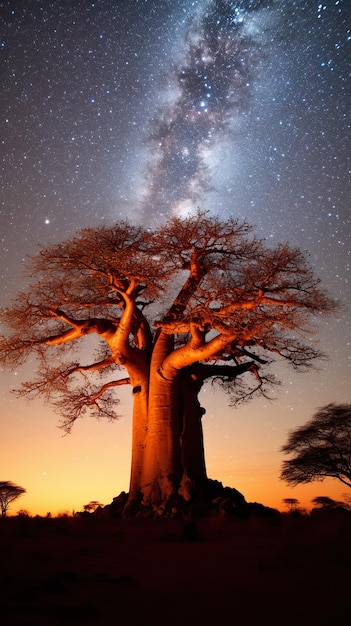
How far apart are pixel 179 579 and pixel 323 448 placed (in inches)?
668

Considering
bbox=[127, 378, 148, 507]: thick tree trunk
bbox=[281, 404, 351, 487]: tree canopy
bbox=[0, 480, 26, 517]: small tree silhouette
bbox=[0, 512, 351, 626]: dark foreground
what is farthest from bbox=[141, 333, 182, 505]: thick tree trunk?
bbox=[0, 480, 26, 517]: small tree silhouette

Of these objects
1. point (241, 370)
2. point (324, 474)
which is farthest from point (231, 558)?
point (324, 474)

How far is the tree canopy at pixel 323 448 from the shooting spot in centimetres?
1756

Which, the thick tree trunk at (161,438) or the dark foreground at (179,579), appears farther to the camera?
the thick tree trunk at (161,438)

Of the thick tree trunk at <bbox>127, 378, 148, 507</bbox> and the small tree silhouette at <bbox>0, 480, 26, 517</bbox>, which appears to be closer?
the thick tree trunk at <bbox>127, 378, 148, 507</bbox>

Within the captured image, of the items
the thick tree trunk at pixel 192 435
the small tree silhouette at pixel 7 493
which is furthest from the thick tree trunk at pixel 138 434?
the small tree silhouette at pixel 7 493

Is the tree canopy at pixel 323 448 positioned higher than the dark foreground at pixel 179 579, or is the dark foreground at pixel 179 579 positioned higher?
the tree canopy at pixel 323 448

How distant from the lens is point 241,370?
1120cm

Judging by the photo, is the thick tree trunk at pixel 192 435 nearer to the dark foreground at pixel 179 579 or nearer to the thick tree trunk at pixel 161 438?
the thick tree trunk at pixel 161 438

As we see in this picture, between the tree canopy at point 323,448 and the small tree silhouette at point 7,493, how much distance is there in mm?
16031

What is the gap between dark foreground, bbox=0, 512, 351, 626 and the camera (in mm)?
1926

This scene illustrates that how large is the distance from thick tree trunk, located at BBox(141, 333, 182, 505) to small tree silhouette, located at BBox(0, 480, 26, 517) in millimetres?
19282

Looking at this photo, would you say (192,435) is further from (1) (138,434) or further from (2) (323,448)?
(2) (323,448)

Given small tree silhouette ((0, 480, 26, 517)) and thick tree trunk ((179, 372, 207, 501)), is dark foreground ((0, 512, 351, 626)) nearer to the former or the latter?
thick tree trunk ((179, 372, 207, 501))
